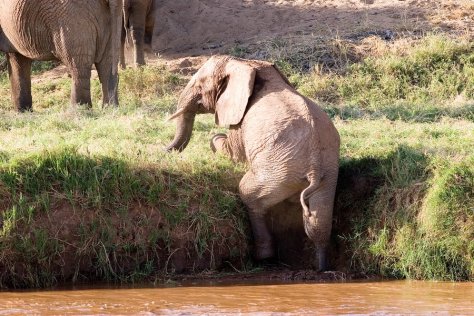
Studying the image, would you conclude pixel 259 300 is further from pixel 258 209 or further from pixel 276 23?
pixel 276 23

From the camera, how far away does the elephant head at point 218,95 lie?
9.21 metres

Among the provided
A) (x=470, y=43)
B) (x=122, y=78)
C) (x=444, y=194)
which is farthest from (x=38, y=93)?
(x=444, y=194)

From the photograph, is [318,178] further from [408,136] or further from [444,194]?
[408,136]

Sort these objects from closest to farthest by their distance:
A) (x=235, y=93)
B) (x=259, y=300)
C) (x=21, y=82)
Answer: (x=259, y=300)
(x=235, y=93)
(x=21, y=82)

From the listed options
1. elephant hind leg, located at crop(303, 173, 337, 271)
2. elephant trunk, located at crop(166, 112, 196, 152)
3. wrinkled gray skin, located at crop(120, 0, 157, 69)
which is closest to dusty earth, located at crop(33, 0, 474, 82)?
wrinkled gray skin, located at crop(120, 0, 157, 69)

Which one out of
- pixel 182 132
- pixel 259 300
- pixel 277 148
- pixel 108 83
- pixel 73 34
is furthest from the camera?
pixel 108 83

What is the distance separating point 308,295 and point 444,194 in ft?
4.03

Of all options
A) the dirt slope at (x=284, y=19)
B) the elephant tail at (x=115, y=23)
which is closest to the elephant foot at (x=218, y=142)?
the elephant tail at (x=115, y=23)

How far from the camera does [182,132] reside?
31.9 ft

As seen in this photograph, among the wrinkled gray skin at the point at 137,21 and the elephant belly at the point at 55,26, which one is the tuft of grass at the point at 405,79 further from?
the wrinkled gray skin at the point at 137,21

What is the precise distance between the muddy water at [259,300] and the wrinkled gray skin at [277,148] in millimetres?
583

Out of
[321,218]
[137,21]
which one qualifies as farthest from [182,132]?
[137,21]

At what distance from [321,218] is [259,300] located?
3.40ft

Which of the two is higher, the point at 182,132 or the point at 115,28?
the point at 115,28
